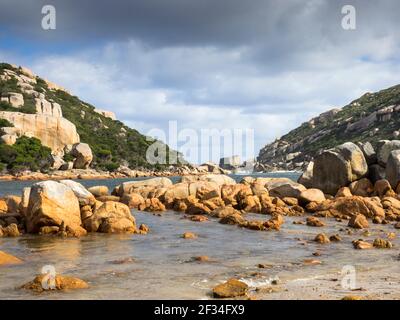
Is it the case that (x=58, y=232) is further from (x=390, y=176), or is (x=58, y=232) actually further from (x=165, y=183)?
(x=390, y=176)

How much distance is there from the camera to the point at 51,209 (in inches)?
804

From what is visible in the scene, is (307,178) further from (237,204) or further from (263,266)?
(263,266)

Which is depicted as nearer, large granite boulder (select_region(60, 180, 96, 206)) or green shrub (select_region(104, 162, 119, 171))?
large granite boulder (select_region(60, 180, 96, 206))

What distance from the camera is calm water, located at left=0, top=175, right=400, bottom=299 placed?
1093cm

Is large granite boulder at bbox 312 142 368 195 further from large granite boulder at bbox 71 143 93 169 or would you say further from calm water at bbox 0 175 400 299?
large granite boulder at bbox 71 143 93 169

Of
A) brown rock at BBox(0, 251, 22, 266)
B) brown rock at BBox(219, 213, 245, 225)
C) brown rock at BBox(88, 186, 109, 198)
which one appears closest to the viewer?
brown rock at BBox(0, 251, 22, 266)

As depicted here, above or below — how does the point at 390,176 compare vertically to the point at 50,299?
above

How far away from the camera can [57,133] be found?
10338 centimetres

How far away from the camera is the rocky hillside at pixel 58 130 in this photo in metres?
97.2

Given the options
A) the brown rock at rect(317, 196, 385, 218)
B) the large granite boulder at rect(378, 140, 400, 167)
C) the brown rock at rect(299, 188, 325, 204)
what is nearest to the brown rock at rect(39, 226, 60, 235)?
the brown rock at rect(317, 196, 385, 218)

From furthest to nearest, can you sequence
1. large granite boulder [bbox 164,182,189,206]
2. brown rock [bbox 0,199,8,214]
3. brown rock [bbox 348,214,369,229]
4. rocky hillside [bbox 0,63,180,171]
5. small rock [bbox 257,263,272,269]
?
rocky hillside [bbox 0,63,180,171] → large granite boulder [bbox 164,182,189,206] → brown rock [bbox 0,199,8,214] → brown rock [bbox 348,214,369,229] → small rock [bbox 257,263,272,269]

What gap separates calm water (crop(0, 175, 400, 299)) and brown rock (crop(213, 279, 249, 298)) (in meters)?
0.36
